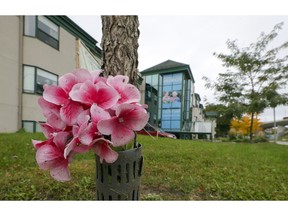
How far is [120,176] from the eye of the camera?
2.86 feet

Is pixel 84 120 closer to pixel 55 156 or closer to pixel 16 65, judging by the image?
pixel 55 156

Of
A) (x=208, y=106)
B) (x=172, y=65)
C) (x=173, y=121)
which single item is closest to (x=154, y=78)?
(x=172, y=65)

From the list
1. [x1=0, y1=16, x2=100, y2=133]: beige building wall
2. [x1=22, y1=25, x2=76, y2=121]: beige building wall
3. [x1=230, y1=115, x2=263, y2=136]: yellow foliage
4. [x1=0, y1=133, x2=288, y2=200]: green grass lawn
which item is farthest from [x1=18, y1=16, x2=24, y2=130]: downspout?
[x1=230, y1=115, x2=263, y2=136]: yellow foliage

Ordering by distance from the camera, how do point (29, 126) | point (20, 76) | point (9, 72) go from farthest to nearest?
point (29, 126), point (20, 76), point (9, 72)

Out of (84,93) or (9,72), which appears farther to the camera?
(9,72)

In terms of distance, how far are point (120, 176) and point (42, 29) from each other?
8.18 m

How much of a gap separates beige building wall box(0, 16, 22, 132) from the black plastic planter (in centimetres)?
649

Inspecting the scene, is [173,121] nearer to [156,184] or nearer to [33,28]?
[33,28]

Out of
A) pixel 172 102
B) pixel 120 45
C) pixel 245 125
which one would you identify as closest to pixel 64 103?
pixel 120 45

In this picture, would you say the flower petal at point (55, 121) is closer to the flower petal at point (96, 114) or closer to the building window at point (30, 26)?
the flower petal at point (96, 114)

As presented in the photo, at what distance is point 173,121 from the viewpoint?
16.7m

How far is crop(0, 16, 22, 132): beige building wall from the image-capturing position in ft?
19.9

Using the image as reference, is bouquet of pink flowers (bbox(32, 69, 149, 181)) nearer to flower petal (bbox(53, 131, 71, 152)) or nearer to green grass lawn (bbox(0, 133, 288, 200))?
flower petal (bbox(53, 131, 71, 152))

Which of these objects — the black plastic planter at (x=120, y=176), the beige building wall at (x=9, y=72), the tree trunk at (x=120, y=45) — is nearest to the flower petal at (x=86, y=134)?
the black plastic planter at (x=120, y=176)
